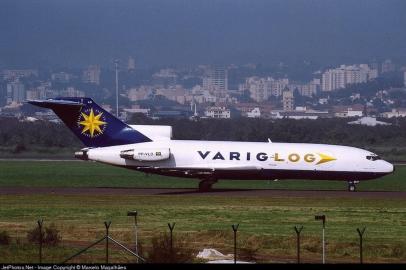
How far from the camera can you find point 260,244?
119 ft

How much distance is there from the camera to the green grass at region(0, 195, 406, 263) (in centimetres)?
3459

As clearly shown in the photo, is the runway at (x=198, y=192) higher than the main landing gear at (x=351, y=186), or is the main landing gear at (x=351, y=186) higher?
the main landing gear at (x=351, y=186)

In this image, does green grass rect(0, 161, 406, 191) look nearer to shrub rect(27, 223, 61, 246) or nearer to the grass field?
the grass field

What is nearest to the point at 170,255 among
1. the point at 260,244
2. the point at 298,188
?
the point at 260,244

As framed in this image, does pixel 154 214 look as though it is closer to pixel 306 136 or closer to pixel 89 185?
pixel 89 185

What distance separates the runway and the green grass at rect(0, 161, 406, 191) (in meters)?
4.20

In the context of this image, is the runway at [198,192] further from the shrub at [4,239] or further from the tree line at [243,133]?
the tree line at [243,133]

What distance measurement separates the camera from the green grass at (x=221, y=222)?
3459 centimetres

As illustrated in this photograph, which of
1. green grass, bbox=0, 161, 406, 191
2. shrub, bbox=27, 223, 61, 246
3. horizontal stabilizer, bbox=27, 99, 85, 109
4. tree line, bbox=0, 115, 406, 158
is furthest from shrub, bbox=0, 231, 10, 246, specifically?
tree line, bbox=0, 115, 406, 158

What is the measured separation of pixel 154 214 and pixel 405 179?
3287 cm

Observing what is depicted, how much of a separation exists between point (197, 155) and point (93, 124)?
6211mm

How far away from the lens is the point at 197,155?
62.1 m

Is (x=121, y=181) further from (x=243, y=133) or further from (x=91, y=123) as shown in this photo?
(x=243, y=133)

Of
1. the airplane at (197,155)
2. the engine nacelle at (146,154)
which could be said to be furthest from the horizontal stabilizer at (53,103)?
the engine nacelle at (146,154)
